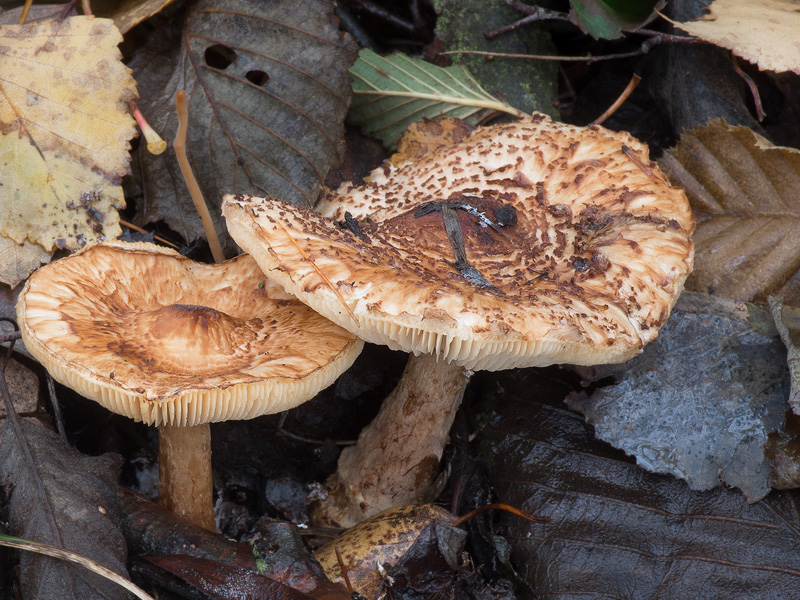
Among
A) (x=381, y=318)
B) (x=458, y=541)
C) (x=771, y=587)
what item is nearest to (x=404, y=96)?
(x=381, y=318)

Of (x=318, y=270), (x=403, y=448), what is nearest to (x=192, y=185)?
(x=318, y=270)

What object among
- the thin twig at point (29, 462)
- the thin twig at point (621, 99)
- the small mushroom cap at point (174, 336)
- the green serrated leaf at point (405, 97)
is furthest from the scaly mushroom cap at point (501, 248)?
the thin twig at point (29, 462)

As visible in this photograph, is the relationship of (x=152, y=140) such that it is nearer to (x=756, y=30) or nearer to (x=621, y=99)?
(x=621, y=99)

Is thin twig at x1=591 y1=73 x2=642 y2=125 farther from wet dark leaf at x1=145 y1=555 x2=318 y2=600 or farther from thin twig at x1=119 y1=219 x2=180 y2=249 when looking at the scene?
wet dark leaf at x1=145 y1=555 x2=318 y2=600

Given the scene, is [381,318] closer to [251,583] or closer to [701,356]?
[251,583]

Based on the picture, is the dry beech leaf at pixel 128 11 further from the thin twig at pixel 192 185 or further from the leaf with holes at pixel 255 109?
the thin twig at pixel 192 185
